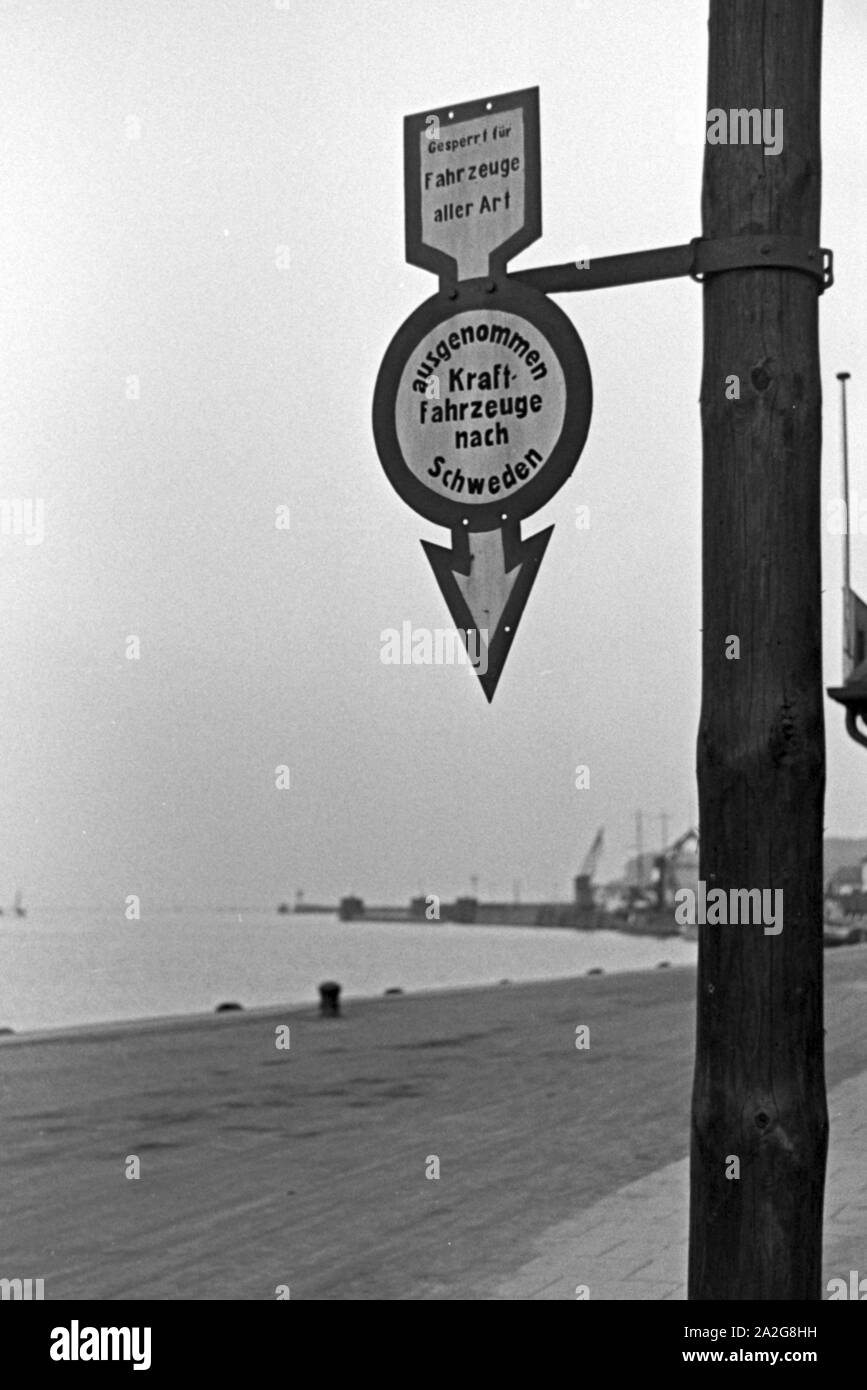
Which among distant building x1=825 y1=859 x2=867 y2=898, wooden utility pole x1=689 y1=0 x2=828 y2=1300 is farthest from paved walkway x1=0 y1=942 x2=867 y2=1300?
distant building x1=825 y1=859 x2=867 y2=898

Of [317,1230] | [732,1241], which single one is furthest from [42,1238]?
[732,1241]

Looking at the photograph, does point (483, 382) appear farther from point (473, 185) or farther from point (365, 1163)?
point (365, 1163)

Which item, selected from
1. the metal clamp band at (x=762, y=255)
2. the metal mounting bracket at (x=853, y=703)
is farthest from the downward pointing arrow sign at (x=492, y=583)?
the metal mounting bracket at (x=853, y=703)

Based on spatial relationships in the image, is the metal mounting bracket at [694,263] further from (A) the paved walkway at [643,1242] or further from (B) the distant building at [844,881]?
(B) the distant building at [844,881]

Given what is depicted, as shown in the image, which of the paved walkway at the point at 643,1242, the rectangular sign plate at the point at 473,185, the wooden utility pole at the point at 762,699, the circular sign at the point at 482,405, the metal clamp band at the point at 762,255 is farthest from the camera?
the paved walkway at the point at 643,1242

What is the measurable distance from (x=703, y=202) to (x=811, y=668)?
3.74 feet

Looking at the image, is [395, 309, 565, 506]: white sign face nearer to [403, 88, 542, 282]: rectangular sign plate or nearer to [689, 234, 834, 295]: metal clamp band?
[403, 88, 542, 282]: rectangular sign plate

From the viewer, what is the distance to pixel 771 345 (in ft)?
12.5

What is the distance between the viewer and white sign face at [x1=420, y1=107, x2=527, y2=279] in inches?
161

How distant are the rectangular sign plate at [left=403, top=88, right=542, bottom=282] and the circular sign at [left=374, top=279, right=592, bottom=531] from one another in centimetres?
10

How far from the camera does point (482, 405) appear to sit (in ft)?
13.2

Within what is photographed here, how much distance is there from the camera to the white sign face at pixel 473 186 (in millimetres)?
4078

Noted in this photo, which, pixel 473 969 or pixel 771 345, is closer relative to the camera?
pixel 771 345
